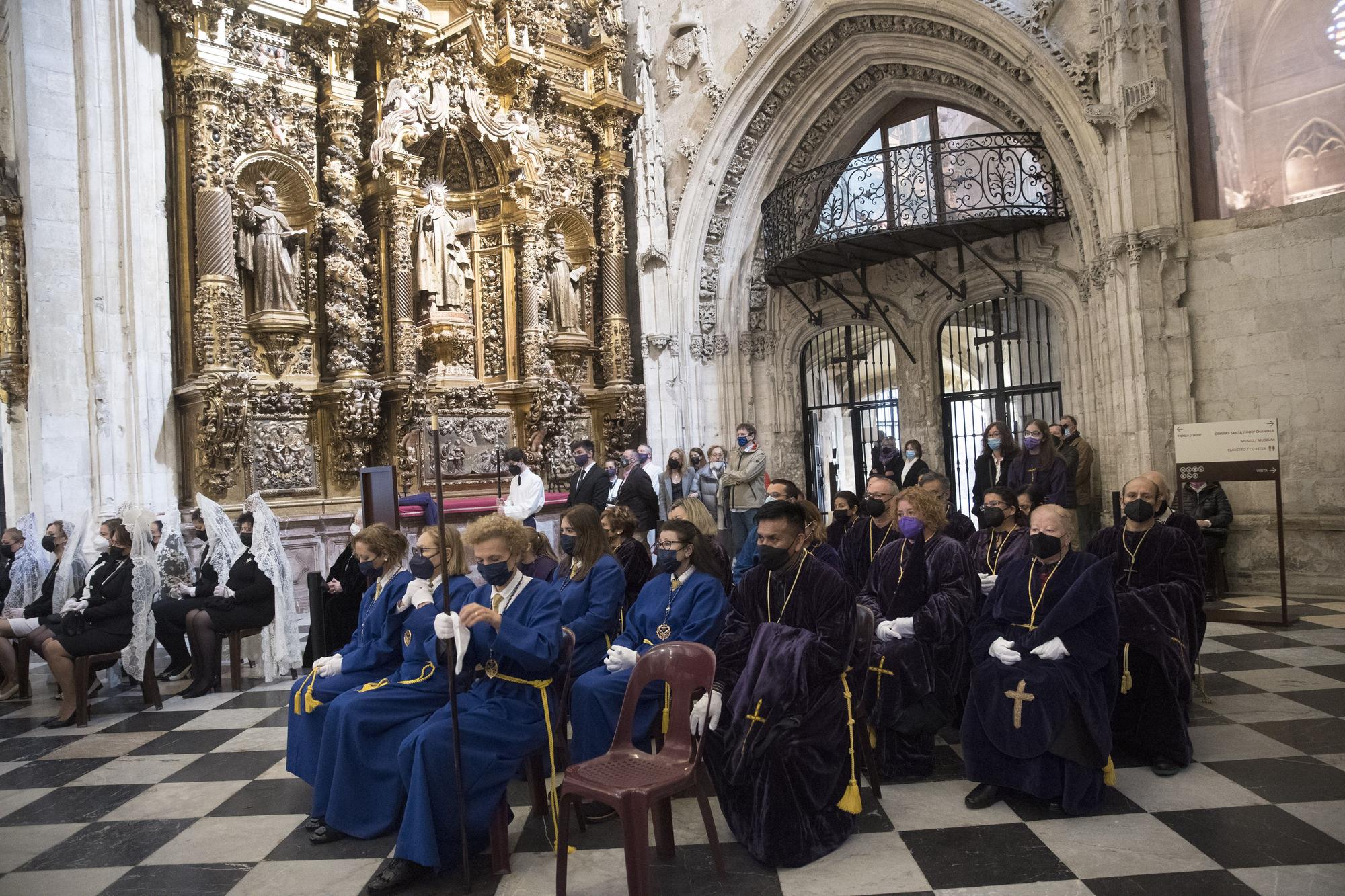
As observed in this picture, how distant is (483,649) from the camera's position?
3.86 metres

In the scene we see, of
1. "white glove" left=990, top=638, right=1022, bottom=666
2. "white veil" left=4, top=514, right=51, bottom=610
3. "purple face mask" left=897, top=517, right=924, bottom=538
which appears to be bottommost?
"white glove" left=990, top=638, right=1022, bottom=666

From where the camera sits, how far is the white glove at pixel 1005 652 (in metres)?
4.04

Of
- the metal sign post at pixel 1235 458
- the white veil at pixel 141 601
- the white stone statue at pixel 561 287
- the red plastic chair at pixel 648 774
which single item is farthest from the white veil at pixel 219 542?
the metal sign post at pixel 1235 458

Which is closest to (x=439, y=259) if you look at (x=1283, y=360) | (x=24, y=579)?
(x=24, y=579)

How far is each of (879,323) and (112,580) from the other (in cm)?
985

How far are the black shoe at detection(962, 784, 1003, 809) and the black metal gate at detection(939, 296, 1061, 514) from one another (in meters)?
8.48

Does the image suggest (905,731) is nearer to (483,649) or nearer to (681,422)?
(483,649)

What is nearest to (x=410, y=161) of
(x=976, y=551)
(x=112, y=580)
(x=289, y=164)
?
(x=289, y=164)

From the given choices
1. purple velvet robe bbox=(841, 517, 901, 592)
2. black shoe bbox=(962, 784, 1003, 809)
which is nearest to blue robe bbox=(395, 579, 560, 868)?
black shoe bbox=(962, 784, 1003, 809)

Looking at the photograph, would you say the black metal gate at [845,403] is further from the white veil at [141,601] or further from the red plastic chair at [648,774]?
the red plastic chair at [648,774]

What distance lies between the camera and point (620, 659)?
4.03m

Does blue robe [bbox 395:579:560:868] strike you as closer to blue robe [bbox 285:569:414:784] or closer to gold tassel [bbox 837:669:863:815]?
blue robe [bbox 285:569:414:784]

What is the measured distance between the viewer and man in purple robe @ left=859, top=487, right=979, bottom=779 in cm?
450

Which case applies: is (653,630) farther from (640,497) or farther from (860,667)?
(640,497)
